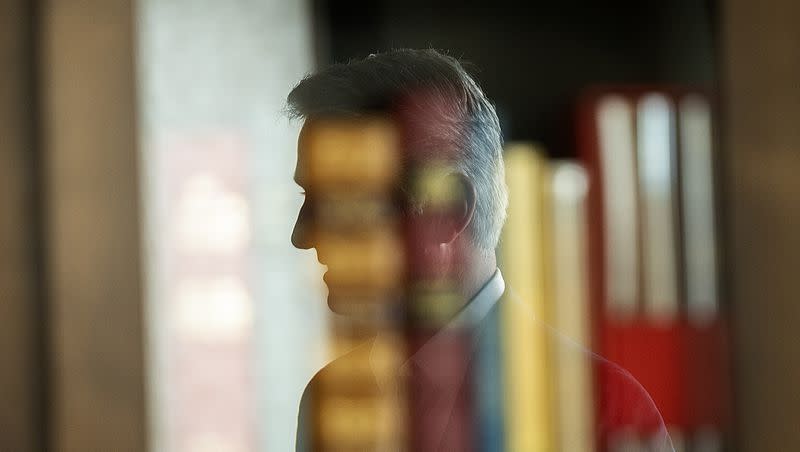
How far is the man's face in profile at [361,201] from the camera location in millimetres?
547

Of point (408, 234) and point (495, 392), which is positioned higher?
point (408, 234)

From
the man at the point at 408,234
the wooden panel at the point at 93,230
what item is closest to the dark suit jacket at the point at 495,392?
the man at the point at 408,234

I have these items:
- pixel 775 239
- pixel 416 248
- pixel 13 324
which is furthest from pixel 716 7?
pixel 13 324

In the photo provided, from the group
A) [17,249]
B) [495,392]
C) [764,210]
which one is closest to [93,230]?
[17,249]

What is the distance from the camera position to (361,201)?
55cm

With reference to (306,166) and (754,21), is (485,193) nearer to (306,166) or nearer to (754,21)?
(306,166)

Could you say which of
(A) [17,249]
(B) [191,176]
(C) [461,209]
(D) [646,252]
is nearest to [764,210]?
(D) [646,252]

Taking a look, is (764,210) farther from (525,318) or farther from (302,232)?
(302,232)

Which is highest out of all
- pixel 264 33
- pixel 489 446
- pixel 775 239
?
pixel 264 33

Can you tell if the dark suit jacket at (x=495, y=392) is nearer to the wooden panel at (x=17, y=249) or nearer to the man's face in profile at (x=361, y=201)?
the man's face in profile at (x=361, y=201)

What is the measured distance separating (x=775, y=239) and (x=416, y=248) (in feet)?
0.87

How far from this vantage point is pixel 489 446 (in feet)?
1.83

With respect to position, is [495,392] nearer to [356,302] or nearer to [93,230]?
[356,302]

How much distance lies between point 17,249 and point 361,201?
0.24 m
